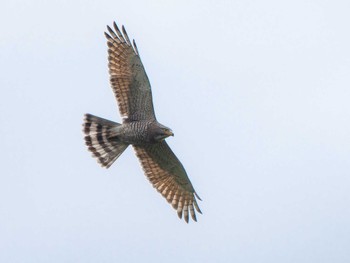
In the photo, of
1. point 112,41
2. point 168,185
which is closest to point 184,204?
point 168,185

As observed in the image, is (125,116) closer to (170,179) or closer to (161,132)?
(161,132)

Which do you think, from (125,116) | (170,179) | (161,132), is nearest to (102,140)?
(125,116)

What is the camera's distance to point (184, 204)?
974 inches

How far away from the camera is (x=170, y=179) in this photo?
81.2 feet

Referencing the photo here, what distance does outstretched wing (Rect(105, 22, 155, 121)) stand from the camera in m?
23.2

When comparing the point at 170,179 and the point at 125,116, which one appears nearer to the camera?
the point at 125,116

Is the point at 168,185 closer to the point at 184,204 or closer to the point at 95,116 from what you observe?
the point at 184,204

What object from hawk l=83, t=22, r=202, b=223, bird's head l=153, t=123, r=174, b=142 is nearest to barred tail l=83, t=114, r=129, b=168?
hawk l=83, t=22, r=202, b=223

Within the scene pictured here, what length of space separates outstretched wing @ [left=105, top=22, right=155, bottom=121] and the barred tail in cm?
43

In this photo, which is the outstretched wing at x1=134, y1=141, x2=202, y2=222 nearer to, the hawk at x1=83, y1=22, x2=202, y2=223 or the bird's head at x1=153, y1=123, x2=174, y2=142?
the hawk at x1=83, y1=22, x2=202, y2=223

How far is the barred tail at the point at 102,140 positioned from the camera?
923 inches

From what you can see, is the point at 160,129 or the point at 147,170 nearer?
the point at 160,129

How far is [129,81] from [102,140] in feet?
4.50

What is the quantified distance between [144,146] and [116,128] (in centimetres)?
97
